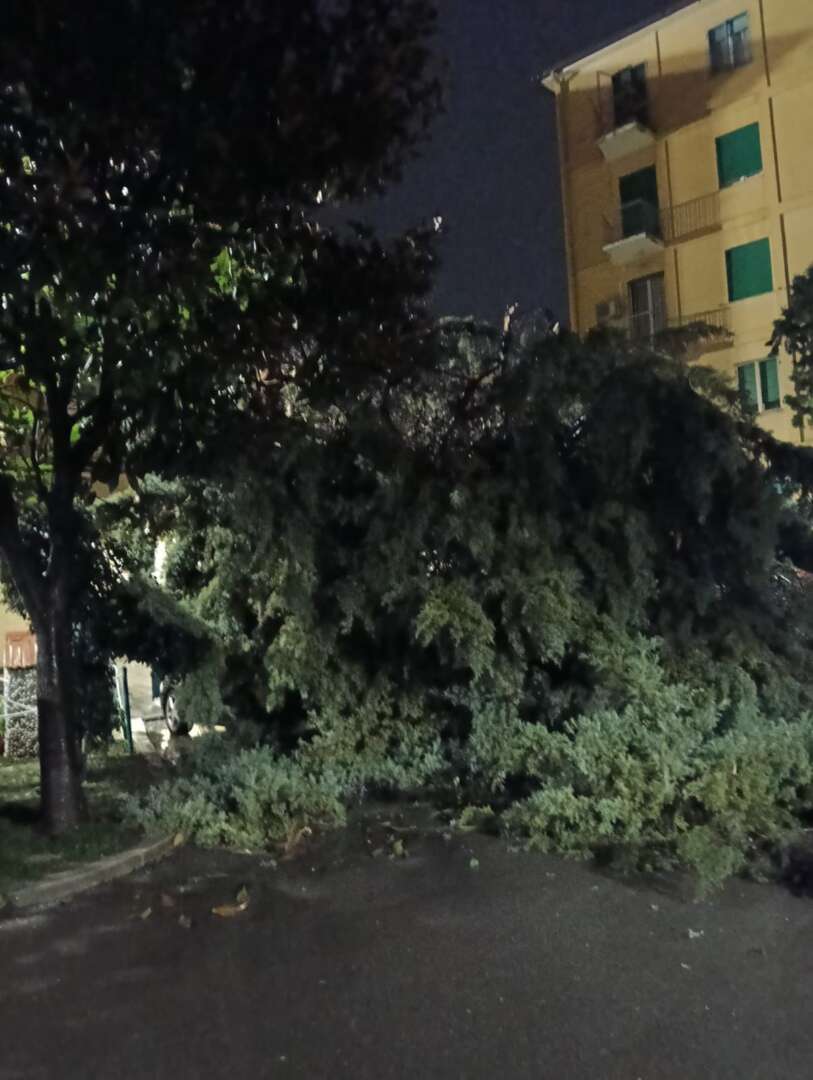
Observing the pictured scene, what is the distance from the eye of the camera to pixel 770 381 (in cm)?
912

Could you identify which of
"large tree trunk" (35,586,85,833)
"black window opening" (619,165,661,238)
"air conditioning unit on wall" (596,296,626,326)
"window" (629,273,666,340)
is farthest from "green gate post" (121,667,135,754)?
"black window opening" (619,165,661,238)

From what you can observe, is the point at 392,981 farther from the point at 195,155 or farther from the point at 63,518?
the point at 195,155

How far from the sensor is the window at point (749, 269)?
15820 millimetres

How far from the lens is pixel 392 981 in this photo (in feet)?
14.9

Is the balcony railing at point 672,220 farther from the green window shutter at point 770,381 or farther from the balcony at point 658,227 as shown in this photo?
the green window shutter at point 770,381

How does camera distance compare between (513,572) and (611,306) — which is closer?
(513,572)

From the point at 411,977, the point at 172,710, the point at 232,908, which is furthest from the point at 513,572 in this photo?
the point at 172,710

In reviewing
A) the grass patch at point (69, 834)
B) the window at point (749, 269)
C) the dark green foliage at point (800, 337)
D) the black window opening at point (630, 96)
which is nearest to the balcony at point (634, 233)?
the window at point (749, 269)

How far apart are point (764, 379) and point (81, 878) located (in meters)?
6.51

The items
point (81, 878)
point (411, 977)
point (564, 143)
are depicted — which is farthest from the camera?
point (564, 143)

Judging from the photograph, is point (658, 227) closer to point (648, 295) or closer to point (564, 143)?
point (648, 295)

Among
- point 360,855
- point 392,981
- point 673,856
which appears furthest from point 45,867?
point 673,856

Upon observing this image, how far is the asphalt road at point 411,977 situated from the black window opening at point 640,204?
43.5 feet

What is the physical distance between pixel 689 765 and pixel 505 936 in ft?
5.14
